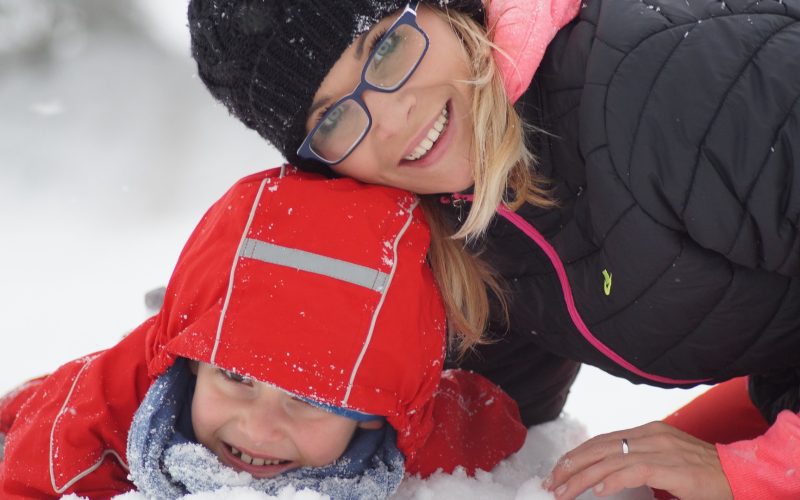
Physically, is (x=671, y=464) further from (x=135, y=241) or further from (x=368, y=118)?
(x=135, y=241)

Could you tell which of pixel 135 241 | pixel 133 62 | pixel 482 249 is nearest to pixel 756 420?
pixel 482 249

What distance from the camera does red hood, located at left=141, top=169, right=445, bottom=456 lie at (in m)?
1.14

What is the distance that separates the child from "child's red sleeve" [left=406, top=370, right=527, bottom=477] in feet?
0.14

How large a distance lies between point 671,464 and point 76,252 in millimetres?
1852

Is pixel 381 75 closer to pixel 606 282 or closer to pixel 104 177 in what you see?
pixel 606 282

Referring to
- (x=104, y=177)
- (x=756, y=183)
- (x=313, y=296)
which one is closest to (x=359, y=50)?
(x=313, y=296)

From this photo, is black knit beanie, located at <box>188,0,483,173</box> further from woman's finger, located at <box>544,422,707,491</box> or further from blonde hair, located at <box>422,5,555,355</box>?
woman's finger, located at <box>544,422,707,491</box>

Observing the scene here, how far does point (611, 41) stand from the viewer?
119cm

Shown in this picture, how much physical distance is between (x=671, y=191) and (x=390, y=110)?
41 centimetres

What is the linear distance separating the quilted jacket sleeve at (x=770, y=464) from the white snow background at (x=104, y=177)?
1.39ft

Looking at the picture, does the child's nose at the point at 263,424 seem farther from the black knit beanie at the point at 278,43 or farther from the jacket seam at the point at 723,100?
the jacket seam at the point at 723,100

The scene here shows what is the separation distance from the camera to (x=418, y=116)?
1229 millimetres

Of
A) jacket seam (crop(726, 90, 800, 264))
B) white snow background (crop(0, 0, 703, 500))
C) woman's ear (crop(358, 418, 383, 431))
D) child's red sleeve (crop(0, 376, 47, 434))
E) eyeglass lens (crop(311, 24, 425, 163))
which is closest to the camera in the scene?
jacket seam (crop(726, 90, 800, 264))

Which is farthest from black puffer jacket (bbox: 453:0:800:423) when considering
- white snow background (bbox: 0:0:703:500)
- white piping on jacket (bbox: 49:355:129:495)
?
white piping on jacket (bbox: 49:355:129:495)
